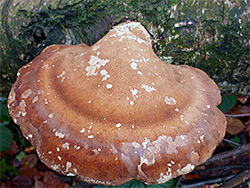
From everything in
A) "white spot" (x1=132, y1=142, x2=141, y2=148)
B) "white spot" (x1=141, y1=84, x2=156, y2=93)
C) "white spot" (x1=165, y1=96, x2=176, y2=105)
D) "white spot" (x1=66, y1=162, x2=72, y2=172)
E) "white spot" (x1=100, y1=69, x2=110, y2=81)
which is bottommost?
"white spot" (x1=66, y1=162, x2=72, y2=172)

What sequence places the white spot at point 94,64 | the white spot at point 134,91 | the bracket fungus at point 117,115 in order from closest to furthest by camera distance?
the bracket fungus at point 117,115 < the white spot at point 134,91 < the white spot at point 94,64

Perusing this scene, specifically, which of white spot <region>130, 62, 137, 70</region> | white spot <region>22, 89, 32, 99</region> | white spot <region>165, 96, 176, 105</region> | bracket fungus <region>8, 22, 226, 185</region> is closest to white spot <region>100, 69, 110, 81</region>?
bracket fungus <region>8, 22, 226, 185</region>

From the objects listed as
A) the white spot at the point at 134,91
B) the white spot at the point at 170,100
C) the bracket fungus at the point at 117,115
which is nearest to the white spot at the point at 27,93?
the bracket fungus at the point at 117,115

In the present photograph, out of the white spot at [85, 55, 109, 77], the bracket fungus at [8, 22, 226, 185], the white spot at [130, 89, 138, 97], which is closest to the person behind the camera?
the bracket fungus at [8, 22, 226, 185]

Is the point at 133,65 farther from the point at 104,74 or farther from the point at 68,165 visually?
the point at 68,165

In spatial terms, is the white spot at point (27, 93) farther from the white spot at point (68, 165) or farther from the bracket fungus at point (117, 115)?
the white spot at point (68, 165)

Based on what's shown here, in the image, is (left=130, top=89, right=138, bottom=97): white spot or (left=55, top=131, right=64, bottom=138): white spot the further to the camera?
(left=130, top=89, right=138, bottom=97): white spot

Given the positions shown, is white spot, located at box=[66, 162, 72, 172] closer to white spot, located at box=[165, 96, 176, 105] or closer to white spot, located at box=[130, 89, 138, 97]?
white spot, located at box=[130, 89, 138, 97]

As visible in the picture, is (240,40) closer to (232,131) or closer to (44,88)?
(232,131)

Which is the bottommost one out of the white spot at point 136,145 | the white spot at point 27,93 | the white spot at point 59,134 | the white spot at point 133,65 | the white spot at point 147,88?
the white spot at point 136,145

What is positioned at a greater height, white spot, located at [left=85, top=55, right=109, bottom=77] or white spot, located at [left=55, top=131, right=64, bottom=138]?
white spot, located at [left=85, top=55, right=109, bottom=77]
